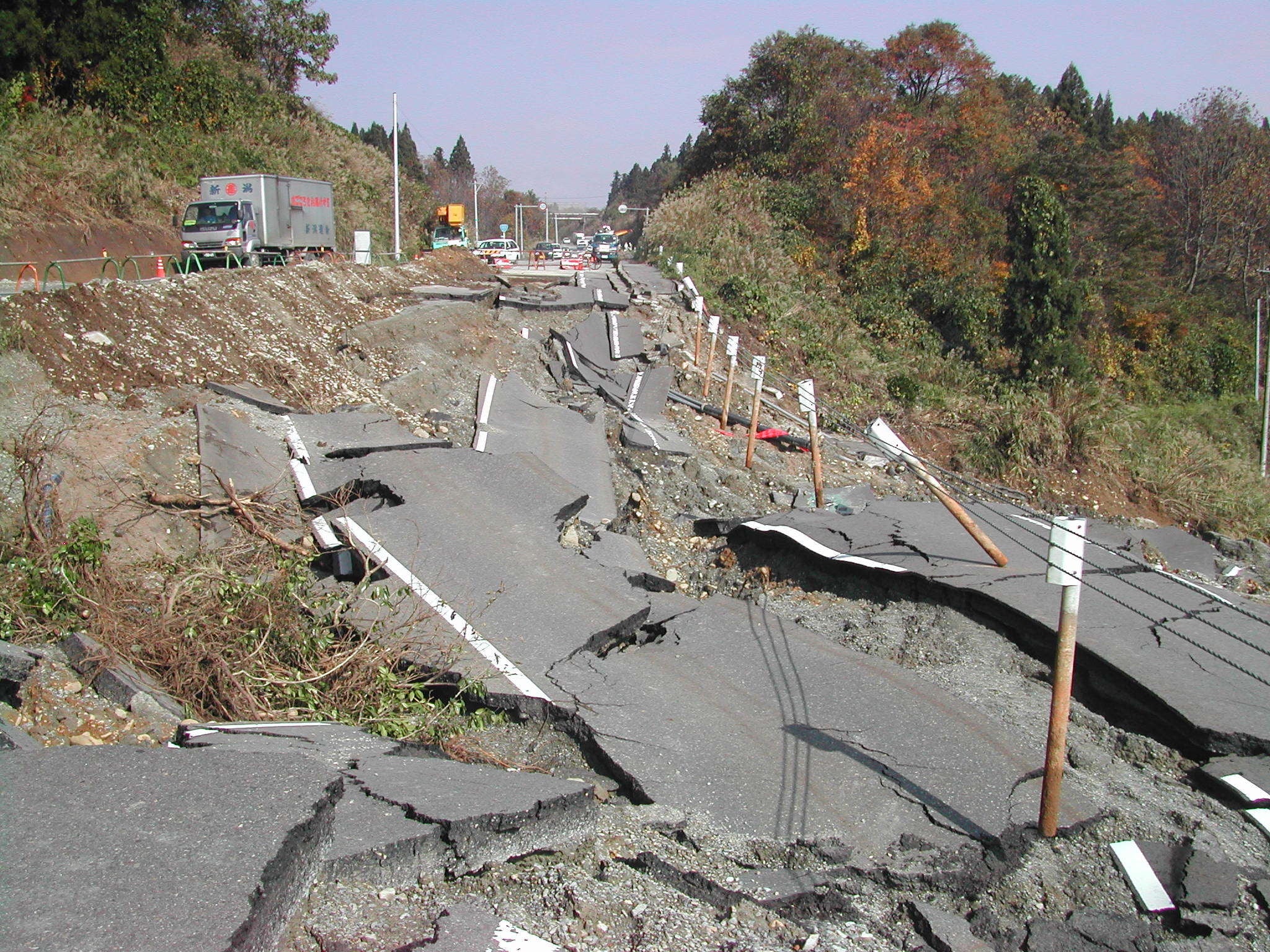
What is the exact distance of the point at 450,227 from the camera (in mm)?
45844

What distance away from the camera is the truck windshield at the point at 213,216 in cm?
2266

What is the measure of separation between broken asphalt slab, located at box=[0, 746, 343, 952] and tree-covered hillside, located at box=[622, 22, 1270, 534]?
673 inches

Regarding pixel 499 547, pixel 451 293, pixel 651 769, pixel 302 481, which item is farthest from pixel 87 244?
pixel 651 769

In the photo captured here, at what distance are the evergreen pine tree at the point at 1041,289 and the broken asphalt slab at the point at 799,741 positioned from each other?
68.9ft

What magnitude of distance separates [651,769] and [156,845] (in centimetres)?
241

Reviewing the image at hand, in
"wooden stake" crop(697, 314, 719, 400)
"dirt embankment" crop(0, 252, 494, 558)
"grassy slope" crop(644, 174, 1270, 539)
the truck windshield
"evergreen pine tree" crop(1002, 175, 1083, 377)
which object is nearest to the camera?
"dirt embankment" crop(0, 252, 494, 558)

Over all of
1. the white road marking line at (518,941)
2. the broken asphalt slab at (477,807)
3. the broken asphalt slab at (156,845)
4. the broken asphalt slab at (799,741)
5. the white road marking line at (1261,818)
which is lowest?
the white road marking line at (1261,818)

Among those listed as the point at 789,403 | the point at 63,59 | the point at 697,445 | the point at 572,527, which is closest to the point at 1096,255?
the point at 789,403

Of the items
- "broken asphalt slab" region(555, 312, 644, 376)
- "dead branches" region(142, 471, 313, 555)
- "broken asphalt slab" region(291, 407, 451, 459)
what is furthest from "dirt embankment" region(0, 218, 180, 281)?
"dead branches" region(142, 471, 313, 555)

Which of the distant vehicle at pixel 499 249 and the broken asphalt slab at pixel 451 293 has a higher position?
the distant vehicle at pixel 499 249

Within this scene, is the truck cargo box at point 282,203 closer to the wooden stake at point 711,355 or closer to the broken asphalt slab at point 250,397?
the wooden stake at point 711,355

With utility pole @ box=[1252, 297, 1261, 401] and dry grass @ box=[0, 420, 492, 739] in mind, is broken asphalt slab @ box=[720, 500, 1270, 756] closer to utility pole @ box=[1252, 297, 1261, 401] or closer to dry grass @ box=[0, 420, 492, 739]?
dry grass @ box=[0, 420, 492, 739]

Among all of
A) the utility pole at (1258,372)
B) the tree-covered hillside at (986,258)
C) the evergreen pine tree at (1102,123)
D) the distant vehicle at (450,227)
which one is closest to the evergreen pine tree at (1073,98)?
the evergreen pine tree at (1102,123)

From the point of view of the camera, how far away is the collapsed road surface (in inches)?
135
